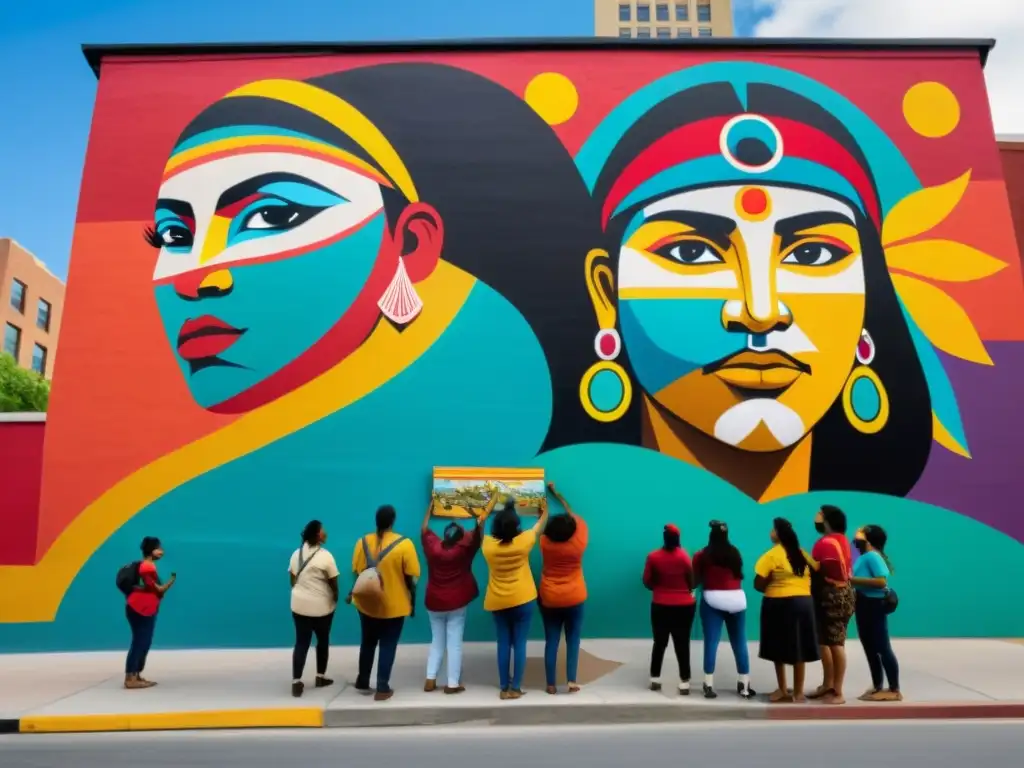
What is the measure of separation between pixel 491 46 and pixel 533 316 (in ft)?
13.5

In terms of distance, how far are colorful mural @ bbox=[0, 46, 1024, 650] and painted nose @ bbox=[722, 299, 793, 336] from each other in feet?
0.10

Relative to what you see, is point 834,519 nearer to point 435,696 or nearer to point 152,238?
point 435,696

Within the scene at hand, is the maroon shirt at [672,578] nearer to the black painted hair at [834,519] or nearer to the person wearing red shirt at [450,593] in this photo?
the black painted hair at [834,519]

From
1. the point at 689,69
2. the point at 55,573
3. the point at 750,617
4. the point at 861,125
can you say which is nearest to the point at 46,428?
the point at 55,573

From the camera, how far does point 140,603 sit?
269 inches

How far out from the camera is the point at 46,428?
9.26m

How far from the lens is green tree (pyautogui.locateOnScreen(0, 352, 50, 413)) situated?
1083 inches

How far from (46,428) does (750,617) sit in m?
9.36

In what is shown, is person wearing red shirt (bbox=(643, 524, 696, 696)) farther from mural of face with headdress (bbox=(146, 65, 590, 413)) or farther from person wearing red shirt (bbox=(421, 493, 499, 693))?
mural of face with headdress (bbox=(146, 65, 590, 413))

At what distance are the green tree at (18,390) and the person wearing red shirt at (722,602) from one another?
92.8 feet

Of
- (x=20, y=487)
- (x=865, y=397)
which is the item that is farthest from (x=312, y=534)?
(x=865, y=397)

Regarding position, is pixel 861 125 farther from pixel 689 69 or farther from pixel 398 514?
pixel 398 514

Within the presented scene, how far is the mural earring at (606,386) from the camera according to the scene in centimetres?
947

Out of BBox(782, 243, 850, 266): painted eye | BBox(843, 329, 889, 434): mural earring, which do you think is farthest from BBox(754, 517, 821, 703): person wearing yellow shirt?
BBox(782, 243, 850, 266): painted eye
